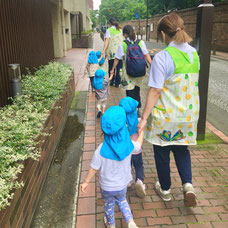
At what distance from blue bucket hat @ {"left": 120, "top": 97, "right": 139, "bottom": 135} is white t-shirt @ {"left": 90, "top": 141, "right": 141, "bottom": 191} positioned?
1.41ft

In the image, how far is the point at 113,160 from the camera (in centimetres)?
225

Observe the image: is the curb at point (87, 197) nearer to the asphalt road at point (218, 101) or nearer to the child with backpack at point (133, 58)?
the child with backpack at point (133, 58)

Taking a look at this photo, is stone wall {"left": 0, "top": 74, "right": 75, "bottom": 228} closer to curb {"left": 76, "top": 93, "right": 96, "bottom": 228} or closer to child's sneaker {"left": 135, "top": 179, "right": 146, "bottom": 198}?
curb {"left": 76, "top": 93, "right": 96, "bottom": 228}

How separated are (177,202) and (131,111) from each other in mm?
1194

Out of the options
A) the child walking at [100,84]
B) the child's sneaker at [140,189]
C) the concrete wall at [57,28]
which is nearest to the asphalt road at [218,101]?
the child walking at [100,84]

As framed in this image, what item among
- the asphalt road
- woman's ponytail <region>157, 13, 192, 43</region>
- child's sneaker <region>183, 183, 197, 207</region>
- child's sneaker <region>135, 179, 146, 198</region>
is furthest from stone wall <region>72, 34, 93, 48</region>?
child's sneaker <region>183, 183, 197, 207</region>

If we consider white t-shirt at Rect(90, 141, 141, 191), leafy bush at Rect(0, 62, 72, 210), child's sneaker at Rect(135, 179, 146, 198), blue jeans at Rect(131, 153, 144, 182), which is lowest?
child's sneaker at Rect(135, 179, 146, 198)

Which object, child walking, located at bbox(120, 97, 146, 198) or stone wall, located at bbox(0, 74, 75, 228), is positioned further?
child walking, located at bbox(120, 97, 146, 198)

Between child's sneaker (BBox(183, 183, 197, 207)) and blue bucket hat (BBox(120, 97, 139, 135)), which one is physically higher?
blue bucket hat (BBox(120, 97, 139, 135))

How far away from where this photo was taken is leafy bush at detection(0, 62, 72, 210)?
211 centimetres

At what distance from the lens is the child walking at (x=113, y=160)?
211 centimetres

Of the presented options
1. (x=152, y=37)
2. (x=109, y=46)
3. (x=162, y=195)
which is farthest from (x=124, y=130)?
(x=152, y=37)

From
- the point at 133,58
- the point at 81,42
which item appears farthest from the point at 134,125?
the point at 81,42

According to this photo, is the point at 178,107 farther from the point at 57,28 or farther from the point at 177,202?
the point at 57,28
